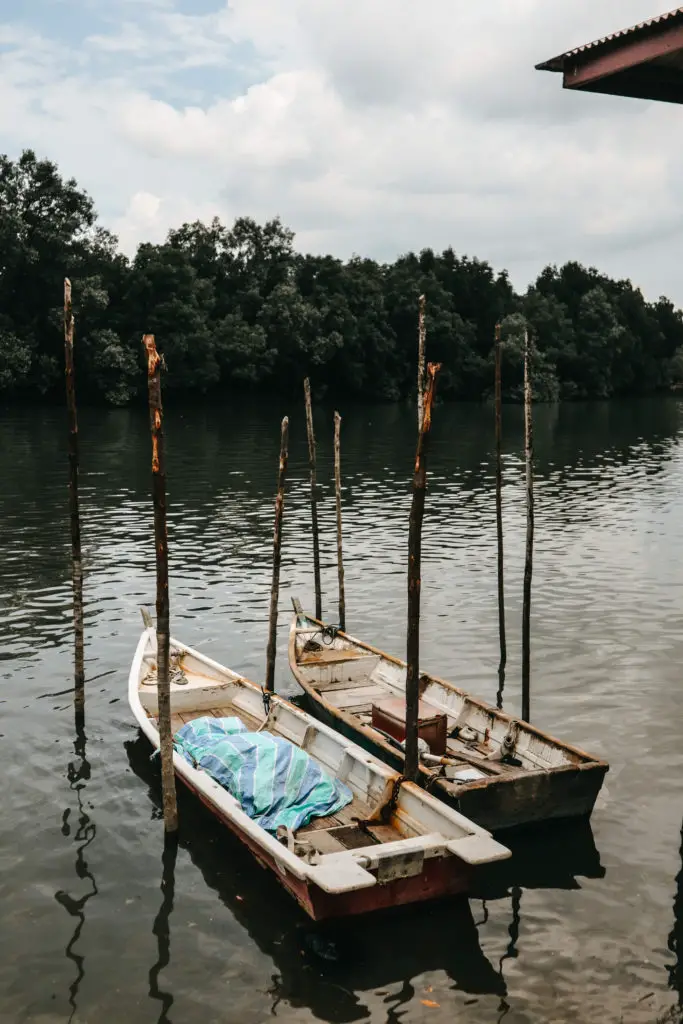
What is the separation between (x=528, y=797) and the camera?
14297mm

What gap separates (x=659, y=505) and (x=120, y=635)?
97.0 ft

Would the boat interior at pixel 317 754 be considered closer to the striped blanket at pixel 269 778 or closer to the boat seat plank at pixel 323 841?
the boat seat plank at pixel 323 841

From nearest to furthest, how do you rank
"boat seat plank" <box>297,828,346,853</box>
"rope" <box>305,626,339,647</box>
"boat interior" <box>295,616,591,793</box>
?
"boat seat plank" <box>297,828,346,853</box> → "boat interior" <box>295,616,591,793</box> → "rope" <box>305,626,339,647</box>

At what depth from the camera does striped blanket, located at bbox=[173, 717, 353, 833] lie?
14.1 m

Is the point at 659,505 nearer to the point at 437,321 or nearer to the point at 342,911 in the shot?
the point at 342,911

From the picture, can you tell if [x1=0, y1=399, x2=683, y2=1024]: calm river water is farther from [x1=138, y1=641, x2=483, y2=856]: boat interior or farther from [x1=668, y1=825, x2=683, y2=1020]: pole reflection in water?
[x1=138, y1=641, x2=483, y2=856]: boat interior

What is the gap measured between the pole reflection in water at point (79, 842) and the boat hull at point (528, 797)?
4.96 metres

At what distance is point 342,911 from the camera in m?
11.8

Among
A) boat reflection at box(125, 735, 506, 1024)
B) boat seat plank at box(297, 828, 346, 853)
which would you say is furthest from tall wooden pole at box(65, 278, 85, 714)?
boat seat plank at box(297, 828, 346, 853)

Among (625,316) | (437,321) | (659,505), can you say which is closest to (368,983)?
(659,505)

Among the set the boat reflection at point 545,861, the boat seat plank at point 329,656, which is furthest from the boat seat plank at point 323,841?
the boat seat plank at point 329,656

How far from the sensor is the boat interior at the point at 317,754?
13.4 m

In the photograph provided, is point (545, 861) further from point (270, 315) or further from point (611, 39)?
point (270, 315)

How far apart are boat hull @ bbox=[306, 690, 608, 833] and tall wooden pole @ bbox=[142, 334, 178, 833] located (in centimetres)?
373
